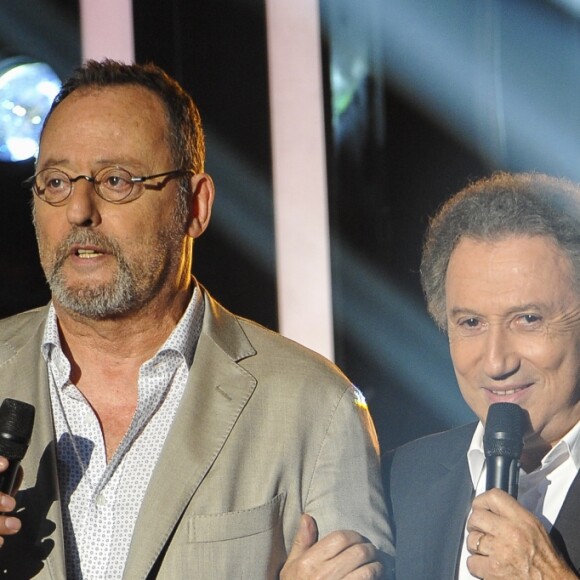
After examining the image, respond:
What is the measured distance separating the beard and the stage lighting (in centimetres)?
84

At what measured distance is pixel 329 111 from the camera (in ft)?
11.4

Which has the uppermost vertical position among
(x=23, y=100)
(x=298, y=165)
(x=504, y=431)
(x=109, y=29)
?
(x=109, y=29)

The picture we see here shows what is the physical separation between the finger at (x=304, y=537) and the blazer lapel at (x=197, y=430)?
0.22 m

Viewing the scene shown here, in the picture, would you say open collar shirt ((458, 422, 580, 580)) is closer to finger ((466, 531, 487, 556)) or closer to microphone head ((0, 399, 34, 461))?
finger ((466, 531, 487, 556))

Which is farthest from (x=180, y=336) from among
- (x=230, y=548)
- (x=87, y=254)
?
(x=230, y=548)

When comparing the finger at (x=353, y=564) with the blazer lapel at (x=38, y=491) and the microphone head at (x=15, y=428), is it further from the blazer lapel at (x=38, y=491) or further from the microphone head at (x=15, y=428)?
the microphone head at (x=15, y=428)

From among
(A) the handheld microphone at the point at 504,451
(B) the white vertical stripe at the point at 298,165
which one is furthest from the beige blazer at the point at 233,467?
(B) the white vertical stripe at the point at 298,165

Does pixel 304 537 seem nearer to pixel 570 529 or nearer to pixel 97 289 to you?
pixel 570 529

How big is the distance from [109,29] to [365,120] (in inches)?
30.8

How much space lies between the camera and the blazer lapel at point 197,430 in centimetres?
234

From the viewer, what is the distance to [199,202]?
2.77m

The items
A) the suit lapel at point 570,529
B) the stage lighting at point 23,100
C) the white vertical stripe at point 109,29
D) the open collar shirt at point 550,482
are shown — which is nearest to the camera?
the suit lapel at point 570,529

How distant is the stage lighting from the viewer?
10.9 feet

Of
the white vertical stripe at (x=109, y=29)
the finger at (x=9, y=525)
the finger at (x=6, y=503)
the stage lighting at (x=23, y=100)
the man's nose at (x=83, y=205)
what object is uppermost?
the white vertical stripe at (x=109, y=29)
